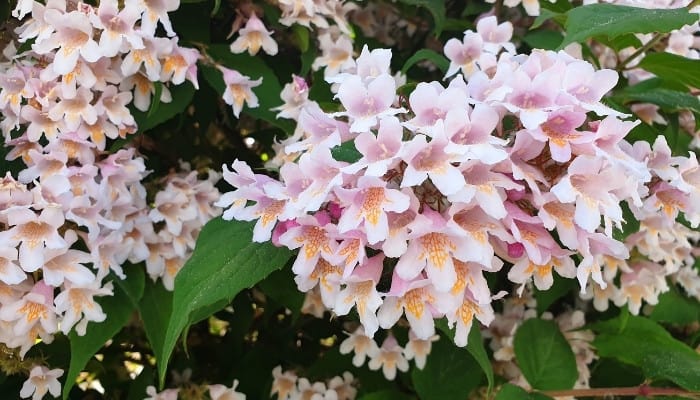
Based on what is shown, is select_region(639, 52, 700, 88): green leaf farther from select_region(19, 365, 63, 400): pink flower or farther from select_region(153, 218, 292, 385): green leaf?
select_region(19, 365, 63, 400): pink flower

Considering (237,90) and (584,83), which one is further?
(237,90)

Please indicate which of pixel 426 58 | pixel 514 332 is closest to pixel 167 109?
pixel 426 58

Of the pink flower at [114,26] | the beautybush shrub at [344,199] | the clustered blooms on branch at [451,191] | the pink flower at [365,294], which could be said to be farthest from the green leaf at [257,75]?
the pink flower at [365,294]

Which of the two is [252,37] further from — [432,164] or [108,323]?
[432,164]

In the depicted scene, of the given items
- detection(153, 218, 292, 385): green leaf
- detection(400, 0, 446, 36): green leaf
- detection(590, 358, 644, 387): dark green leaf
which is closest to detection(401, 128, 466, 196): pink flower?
detection(153, 218, 292, 385): green leaf

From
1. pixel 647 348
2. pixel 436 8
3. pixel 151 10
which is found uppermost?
pixel 151 10

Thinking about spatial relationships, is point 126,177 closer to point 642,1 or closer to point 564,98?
point 564,98
